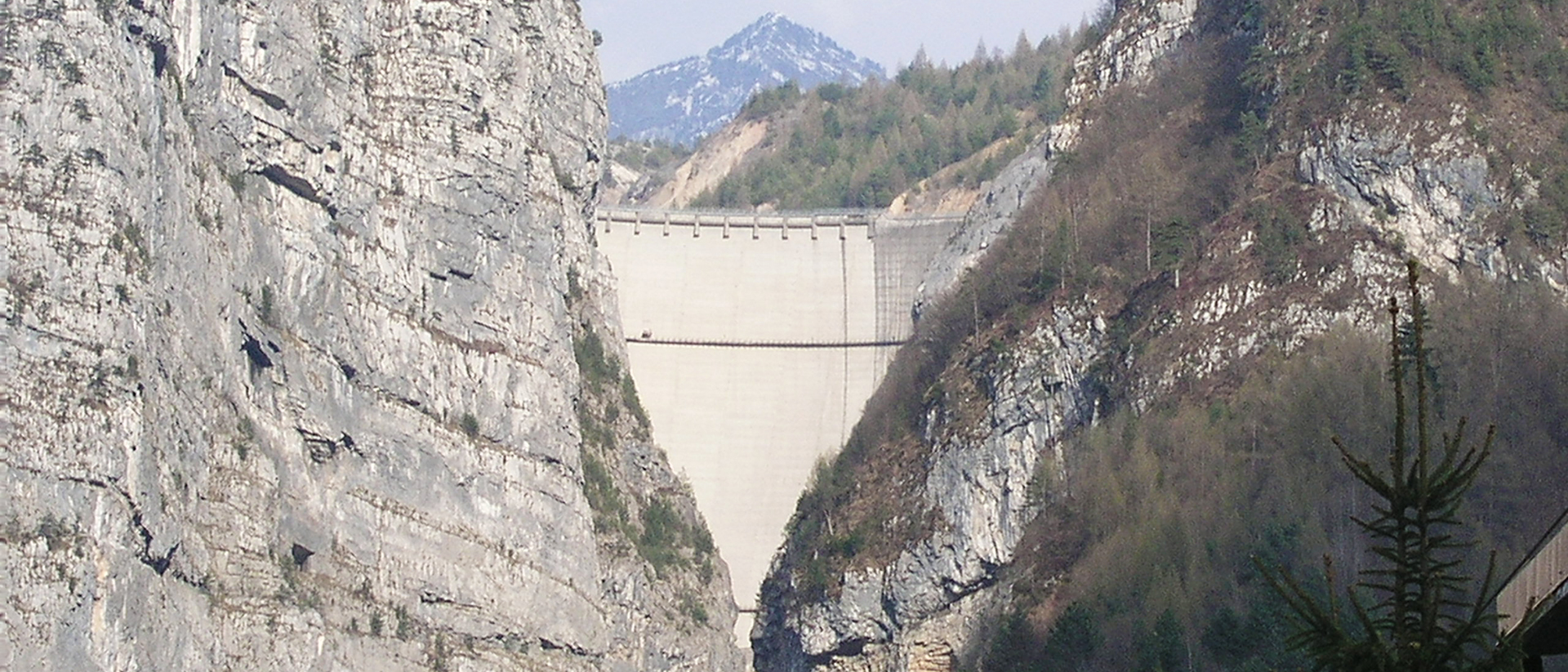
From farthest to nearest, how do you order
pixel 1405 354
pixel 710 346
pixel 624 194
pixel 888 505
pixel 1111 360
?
pixel 624 194 < pixel 710 346 < pixel 888 505 < pixel 1111 360 < pixel 1405 354

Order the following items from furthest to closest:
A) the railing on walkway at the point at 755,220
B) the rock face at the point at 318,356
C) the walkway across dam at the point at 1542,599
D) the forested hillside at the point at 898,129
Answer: the forested hillside at the point at 898,129 < the railing on walkway at the point at 755,220 < the rock face at the point at 318,356 < the walkway across dam at the point at 1542,599

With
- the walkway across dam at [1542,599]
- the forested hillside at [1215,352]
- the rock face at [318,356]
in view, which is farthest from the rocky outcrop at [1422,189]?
the walkway across dam at [1542,599]

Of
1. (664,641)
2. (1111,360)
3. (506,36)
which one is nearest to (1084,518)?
(1111,360)

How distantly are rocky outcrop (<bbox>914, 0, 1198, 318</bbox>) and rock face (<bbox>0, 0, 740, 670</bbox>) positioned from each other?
1588 centimetres

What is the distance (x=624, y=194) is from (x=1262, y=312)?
87.6m

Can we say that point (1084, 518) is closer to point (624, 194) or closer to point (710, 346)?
point (710, 346)

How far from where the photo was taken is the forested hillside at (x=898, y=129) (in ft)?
465

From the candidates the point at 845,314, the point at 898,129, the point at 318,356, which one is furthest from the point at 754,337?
the point at 898,129

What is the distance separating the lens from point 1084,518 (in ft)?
270

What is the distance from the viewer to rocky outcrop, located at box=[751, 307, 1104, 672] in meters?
87.6

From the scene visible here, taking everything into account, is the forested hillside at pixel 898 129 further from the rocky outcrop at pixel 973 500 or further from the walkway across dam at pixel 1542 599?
the walkway across dam at pixel 1542 599

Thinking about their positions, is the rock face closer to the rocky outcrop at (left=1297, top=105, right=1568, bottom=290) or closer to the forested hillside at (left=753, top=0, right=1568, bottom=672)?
the forested hillside at (left=753, top=0, right=1568, bottom=672)

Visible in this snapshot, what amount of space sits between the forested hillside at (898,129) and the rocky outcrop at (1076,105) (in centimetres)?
1761

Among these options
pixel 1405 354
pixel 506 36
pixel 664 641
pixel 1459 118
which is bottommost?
pixel 664 641
